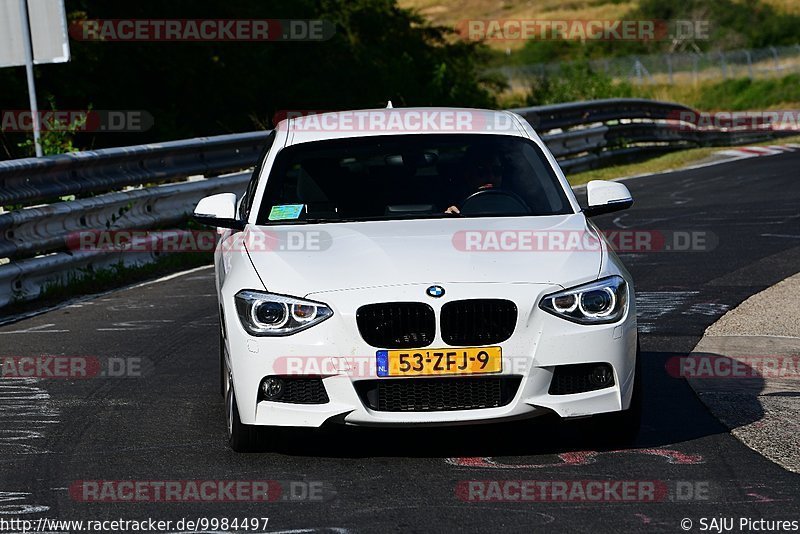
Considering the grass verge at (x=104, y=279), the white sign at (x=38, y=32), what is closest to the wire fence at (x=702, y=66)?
the white sign at (x=38, y=32)

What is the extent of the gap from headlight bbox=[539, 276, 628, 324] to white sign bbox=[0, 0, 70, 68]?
10.1m

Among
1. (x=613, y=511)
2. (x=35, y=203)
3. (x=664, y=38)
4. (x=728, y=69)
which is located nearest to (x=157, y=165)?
(x=35, y=203)

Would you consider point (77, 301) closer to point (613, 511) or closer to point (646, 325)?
point (646, 325)

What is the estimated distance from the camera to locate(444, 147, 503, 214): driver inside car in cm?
739

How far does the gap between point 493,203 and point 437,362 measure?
150cm

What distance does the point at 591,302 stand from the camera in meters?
6.18

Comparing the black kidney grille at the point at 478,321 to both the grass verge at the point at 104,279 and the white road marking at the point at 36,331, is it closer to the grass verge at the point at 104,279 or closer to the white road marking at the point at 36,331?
the white road marking at the point at 36,331

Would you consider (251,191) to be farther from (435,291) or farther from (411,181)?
(435,291)

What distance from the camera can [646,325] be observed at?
981 centimetres

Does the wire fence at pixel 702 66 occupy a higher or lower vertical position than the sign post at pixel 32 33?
lower

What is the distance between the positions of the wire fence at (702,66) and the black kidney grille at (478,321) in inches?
2035

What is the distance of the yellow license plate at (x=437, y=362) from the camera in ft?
19.5

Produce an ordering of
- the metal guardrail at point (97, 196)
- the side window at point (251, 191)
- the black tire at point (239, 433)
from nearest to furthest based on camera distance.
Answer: the black tire at point (239, 433) → the side window at point (251, 191) → the metal guardrail at point (97, 196)

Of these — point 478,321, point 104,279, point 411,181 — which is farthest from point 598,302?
point 104,279
